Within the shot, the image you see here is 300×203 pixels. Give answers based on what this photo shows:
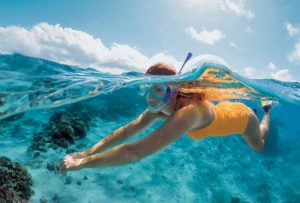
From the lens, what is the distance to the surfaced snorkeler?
4.12 metres

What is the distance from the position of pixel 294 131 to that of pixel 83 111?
84.0 ft

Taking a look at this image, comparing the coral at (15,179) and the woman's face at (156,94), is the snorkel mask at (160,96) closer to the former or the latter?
the woman's face at (156,94)

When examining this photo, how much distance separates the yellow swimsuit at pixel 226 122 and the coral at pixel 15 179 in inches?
327

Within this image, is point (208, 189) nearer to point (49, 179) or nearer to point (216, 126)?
point (49, 179)

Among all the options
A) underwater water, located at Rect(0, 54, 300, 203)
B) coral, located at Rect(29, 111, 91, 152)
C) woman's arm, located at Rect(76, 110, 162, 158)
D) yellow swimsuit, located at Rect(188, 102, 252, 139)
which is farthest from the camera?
coral, located at Rect(29, 111, 91, 152)

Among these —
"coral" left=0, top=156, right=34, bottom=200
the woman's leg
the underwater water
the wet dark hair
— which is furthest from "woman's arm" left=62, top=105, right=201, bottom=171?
"coral" left=0, top=156, right=34, bottom=200

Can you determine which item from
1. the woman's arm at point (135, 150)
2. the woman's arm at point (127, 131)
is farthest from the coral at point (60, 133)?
the woman's arm at point (135, 150)

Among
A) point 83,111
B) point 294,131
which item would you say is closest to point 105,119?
point 83,111

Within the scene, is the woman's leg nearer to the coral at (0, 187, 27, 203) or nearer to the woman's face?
the woman's face

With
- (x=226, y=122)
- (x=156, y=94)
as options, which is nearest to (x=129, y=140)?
(x=226, y=122)

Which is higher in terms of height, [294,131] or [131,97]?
[131,97]

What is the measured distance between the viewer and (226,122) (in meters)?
6.32

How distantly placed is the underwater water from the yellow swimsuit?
5.84 feet

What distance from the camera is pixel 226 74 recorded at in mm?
10719
